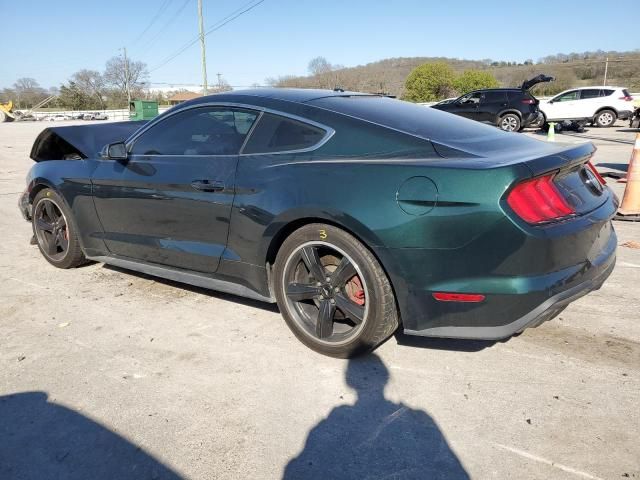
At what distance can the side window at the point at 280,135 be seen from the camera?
3031 mm

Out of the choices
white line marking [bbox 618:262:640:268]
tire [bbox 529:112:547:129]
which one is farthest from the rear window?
tire [bbox 529:112:547:129]

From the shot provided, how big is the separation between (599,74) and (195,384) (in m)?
63.3

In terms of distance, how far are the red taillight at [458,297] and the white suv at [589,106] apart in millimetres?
21261

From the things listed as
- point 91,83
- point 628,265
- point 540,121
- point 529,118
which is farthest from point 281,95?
point 91,83

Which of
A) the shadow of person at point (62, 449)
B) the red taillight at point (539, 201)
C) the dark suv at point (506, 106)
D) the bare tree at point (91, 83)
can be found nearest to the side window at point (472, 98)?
the dark suv at point (506, 106)

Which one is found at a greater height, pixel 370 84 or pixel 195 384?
pixel 370 84

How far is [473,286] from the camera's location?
2.47 m

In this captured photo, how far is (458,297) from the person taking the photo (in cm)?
251

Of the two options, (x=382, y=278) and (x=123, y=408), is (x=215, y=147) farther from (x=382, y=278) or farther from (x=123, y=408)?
(x=123, y=408)

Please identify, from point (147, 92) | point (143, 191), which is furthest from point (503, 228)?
point (147, 92)

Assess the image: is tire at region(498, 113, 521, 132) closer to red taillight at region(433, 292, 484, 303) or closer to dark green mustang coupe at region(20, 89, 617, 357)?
dark green mustang coupe at region(20, 89, 617, 357)

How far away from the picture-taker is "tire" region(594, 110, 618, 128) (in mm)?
21312

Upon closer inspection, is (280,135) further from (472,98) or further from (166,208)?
(472,98)

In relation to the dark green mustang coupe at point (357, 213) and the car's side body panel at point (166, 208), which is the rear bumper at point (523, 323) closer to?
the dark green mustang coupe at point (357, 213)
